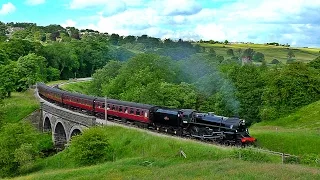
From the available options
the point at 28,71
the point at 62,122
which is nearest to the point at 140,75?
the point at 62,122

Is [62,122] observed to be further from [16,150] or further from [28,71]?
[28,71]

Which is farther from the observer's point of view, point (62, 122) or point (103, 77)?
point (103, 77)

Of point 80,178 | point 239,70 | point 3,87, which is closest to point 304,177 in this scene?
point 80,178

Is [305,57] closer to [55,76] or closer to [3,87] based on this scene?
[55,76]

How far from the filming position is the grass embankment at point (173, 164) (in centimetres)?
2488

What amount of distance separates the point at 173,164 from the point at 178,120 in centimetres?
948

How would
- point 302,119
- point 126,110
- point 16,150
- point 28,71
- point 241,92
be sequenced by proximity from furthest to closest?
point 28,71
point 241,92
point 302,119
point 126,110
point 16,150

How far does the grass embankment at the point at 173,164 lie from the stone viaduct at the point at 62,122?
6687 millimetres

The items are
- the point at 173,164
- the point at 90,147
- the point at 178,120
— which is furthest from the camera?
the point at 178,120

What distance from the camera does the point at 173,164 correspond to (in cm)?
3105

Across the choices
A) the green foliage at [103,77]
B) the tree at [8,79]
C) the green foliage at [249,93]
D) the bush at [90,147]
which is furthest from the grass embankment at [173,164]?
the tree at [8,79]

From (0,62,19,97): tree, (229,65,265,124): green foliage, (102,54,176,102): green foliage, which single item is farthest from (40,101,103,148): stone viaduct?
(229,65,265,124): green foliage

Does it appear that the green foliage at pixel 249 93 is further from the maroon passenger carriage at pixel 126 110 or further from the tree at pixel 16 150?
the tree at pixel 16 150

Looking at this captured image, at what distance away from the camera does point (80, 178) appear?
29.8 metres
